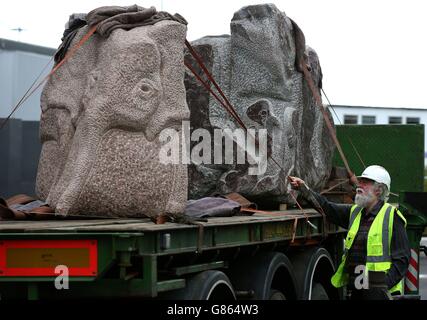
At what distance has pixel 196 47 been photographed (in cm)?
886

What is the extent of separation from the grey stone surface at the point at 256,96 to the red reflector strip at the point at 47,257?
364 centimetres

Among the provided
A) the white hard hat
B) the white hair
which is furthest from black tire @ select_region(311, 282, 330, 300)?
the white hard hat

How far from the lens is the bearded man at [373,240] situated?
6590 millimetres

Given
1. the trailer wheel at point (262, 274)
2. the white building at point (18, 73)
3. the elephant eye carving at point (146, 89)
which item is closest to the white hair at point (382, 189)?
the trailer wheel at point (262, 274)

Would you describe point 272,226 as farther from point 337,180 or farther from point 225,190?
point 337,180

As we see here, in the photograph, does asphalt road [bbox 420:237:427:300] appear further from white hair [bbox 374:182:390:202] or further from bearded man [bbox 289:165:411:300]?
white hair [bbox 374:182:390:202]

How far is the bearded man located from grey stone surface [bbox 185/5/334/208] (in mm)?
1059

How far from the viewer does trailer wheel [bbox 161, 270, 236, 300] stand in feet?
17.6

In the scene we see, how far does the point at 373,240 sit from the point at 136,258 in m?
2.34

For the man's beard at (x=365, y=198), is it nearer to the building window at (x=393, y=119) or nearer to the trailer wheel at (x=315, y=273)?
the trailer wheel at (x=315, y=273)

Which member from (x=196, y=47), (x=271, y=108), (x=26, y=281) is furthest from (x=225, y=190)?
(x=26, y=281)

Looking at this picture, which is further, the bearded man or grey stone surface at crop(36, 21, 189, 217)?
the bearded man

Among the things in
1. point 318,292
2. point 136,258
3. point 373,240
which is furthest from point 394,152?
point 136,258

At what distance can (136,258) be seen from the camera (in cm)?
500
